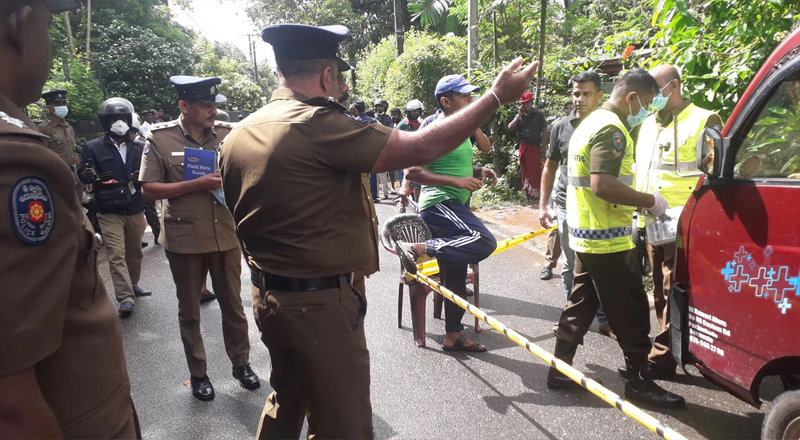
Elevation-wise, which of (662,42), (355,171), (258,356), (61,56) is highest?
(61,56)

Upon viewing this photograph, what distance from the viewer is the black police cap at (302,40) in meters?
1.96

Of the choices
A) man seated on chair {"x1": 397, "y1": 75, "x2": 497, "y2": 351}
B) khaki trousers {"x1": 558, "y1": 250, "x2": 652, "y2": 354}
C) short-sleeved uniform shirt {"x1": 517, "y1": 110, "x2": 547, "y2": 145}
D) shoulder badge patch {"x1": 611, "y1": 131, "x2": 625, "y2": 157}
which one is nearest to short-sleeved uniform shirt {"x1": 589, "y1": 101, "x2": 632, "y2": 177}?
shoulder badge patch {"x1": 611, "y1": 131, "x2": 625, "y2": 157}

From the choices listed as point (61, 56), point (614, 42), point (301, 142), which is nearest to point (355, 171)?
point (301, 142)

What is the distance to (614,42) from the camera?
20.7ft

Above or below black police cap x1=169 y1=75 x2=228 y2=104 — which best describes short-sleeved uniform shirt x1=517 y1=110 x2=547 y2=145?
below

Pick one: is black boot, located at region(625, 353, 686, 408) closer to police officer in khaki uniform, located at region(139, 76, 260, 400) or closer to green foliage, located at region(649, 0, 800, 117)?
green foliage, located at region(649, 0, 800, 117)

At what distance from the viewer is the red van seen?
2.13 metres

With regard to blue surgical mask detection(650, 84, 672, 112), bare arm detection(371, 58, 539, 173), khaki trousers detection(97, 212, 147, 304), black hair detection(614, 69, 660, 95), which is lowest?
khaki trousers detection(97, 212, 147, 304)

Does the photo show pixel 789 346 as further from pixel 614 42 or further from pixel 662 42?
pixel 614 42

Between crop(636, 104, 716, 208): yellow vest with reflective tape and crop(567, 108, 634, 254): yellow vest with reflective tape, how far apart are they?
17.8 inches

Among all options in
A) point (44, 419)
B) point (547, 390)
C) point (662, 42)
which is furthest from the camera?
point (662, 42)

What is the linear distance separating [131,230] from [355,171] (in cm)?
455

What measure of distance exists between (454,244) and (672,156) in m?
1.59

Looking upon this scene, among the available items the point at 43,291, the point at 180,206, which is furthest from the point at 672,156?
the point at 43,291
